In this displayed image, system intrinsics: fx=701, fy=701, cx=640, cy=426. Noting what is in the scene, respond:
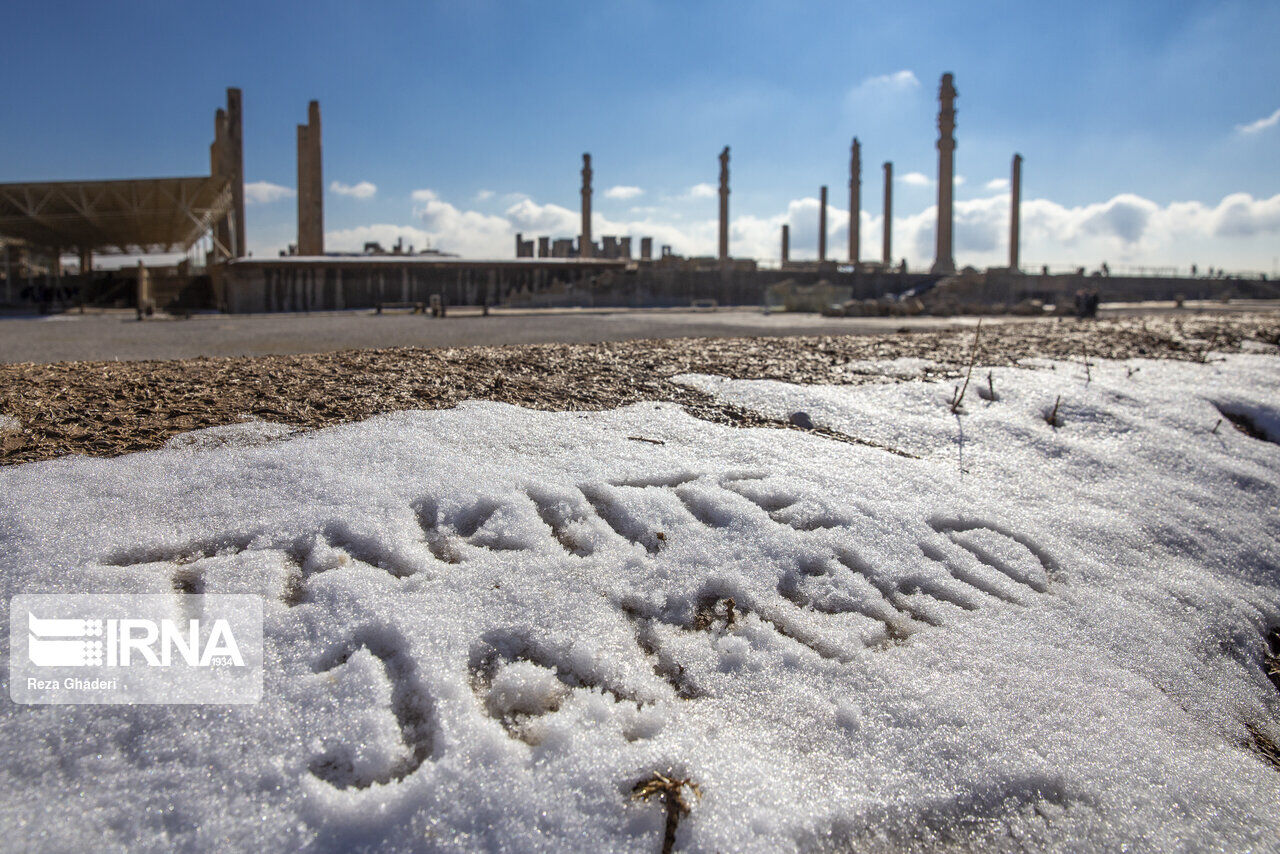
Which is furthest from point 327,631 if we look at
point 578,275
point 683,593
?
point 578,275

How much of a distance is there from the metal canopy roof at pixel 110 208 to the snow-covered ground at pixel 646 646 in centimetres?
2696

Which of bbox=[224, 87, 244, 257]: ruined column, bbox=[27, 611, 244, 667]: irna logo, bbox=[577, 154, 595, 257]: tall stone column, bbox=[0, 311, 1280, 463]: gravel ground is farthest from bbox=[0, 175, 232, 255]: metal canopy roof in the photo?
bbox=[27, 611, 244, 667]: irna logo

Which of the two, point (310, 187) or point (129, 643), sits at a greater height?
point (310, 187)

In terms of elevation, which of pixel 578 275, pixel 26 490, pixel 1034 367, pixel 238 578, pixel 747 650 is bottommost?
pixel 747 650

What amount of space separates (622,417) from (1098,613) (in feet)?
7.37

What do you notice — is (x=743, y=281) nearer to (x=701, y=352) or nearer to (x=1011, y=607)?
(x=701, y=352)

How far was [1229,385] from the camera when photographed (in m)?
5.52

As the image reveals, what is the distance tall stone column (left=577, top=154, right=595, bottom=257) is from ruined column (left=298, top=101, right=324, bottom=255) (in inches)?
631

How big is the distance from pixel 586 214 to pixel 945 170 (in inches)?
836

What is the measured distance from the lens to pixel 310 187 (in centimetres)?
3450

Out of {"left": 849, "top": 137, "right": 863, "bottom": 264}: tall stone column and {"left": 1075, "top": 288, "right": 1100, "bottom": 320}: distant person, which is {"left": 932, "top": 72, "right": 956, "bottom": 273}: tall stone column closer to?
{"left": 849, "top": 137, "right": 863, "bottom": 264}: tall stone column

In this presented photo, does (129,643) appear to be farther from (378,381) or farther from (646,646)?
(378,381)

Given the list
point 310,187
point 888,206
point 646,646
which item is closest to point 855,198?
point 888,206

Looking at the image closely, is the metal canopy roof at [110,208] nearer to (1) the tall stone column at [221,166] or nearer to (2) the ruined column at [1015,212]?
(1) the tall stone column at [221,166]
